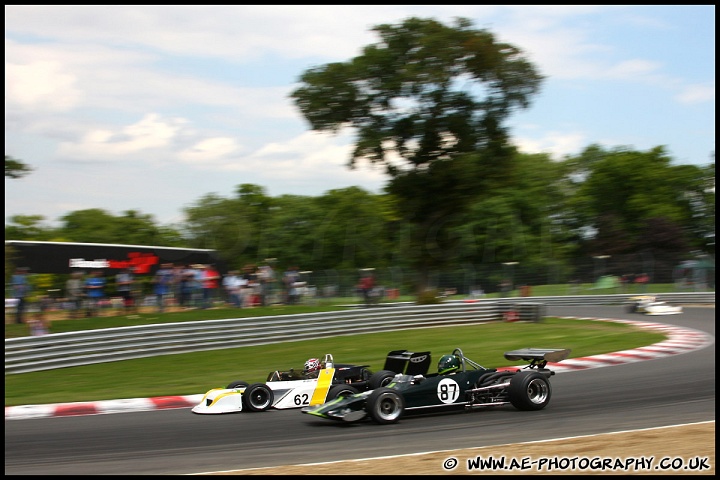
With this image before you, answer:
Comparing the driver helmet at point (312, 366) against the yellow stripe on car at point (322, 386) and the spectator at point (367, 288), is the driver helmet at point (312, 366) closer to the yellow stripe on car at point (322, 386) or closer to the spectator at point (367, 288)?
the yellow stripe on car at point (322, 386)

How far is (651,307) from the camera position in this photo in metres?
24.7

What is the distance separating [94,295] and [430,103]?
11.0 metres

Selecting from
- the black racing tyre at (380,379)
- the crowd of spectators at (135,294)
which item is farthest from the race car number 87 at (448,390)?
the crowd of spectators at (135,294)

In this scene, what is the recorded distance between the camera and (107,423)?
29.2 feet

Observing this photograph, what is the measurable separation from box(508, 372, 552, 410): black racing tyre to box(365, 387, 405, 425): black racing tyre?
132 cm

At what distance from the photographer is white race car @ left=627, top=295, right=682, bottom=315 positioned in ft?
80.0

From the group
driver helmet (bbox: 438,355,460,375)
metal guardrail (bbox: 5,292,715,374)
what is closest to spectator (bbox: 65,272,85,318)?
metal guardrail (bbox: 5,292,715,374)

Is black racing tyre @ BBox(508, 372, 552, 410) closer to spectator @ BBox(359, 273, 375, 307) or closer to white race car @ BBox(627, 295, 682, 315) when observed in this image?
spectator @ BBox(359, 273, 375, 307)

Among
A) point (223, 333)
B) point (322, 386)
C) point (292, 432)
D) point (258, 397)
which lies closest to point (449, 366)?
point (322, 386)

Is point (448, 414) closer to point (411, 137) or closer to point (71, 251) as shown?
point (411, 137)

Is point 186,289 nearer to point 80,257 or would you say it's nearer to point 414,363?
point 80,257

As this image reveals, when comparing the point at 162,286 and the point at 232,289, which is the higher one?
the point at 162,286

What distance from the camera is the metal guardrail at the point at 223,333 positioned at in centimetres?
1348

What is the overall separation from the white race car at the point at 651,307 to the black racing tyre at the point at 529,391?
16957 mm
